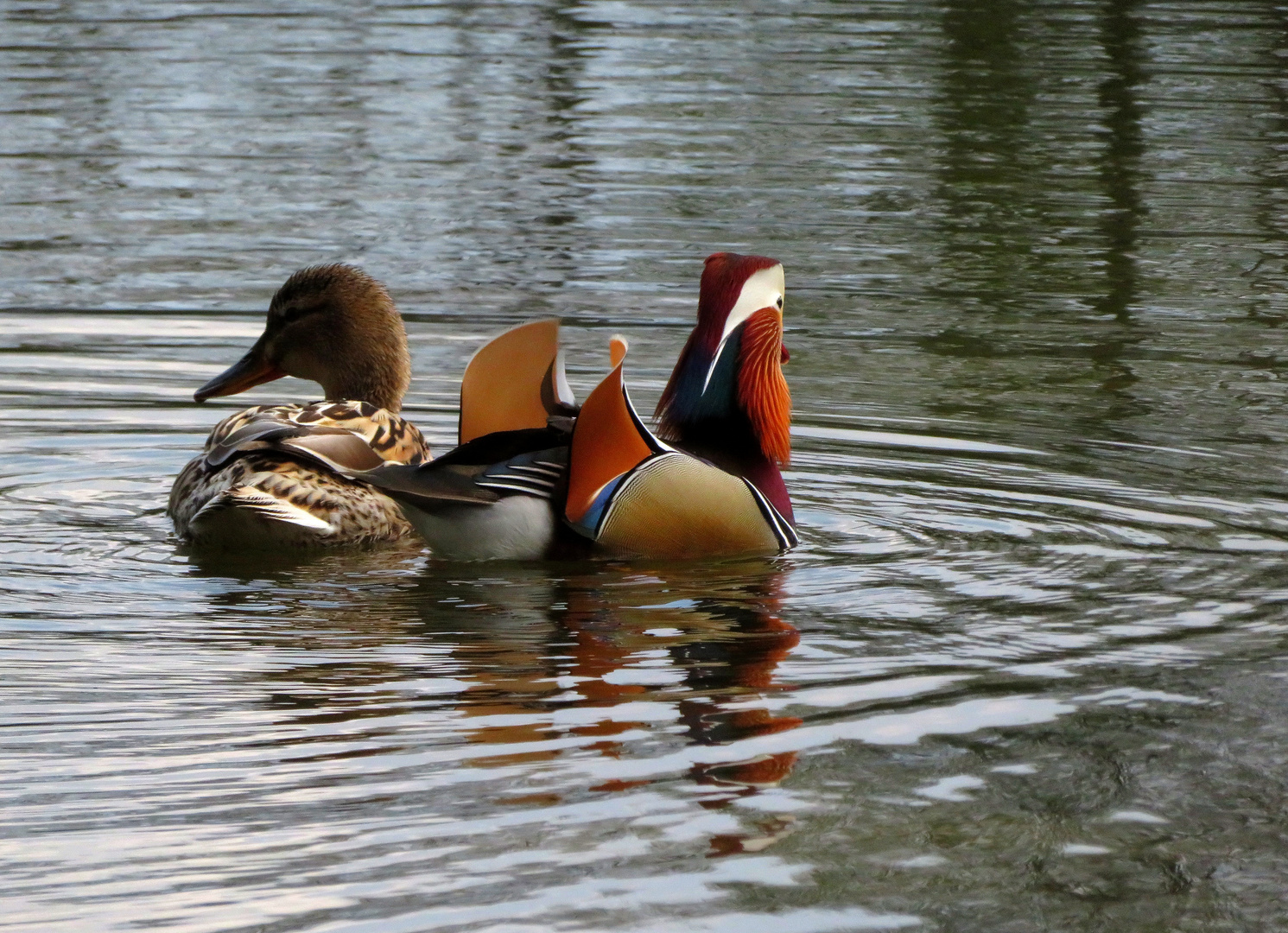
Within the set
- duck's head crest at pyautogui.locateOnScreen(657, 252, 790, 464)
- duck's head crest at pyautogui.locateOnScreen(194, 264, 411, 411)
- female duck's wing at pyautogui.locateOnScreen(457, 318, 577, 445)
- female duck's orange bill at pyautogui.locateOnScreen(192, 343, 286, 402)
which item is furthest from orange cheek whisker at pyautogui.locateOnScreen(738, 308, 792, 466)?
female duck's orange bill at pyautogui.locateOnScreen(192, 343, 286, 402)

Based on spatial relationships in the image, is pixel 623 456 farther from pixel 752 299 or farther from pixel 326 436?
pixel 326 436

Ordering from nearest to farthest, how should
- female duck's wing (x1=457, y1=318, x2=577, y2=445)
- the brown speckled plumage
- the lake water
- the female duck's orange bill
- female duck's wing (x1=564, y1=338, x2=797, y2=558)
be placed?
the lake water → female duck's wing (x1=564, y1=338, x2=797, y2=558) → the brown speckled plumage → female duck's wing (x1=457, y1=318, x2=577, y2=445) → the female duck's orange bill

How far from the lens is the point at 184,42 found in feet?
66.9

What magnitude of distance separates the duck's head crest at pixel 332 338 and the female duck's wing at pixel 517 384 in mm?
1118

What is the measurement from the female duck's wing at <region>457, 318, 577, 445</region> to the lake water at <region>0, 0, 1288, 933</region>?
0.62 meters

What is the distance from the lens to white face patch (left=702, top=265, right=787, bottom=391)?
693cm

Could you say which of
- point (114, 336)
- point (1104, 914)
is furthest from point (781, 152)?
point (1104, 914)

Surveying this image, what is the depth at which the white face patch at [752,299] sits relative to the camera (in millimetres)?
6930

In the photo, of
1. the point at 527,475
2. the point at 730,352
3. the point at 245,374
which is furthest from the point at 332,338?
the point at 730,352

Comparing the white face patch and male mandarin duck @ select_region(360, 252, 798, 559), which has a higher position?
the white face patch

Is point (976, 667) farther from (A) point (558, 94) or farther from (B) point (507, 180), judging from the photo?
(A) point (558, 94)

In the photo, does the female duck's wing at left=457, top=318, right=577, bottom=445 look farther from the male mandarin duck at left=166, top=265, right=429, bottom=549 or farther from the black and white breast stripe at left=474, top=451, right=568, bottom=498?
the black and white breast stripe at left=474, top=451, right=568, bottom=498

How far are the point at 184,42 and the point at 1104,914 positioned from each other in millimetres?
18006

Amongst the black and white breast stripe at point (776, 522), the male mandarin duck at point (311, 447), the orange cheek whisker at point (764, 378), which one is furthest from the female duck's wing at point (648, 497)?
the male mandarin duck at point (311, 447)
